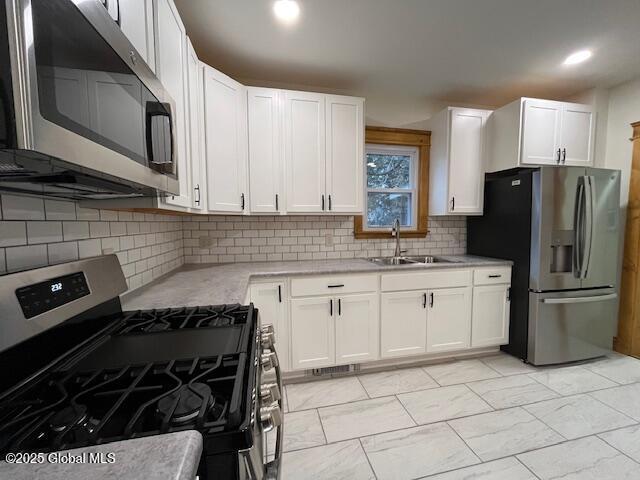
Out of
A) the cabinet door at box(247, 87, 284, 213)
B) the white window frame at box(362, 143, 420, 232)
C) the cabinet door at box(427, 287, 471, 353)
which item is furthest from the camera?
the white window frame at box(362, 143, 420, 232)

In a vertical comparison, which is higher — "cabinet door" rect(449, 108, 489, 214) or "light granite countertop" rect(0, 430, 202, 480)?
"cabinet door" rect(449, 108, 489, 214)

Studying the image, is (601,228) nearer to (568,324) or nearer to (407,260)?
(568,324)

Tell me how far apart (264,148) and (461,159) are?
1.91 metres

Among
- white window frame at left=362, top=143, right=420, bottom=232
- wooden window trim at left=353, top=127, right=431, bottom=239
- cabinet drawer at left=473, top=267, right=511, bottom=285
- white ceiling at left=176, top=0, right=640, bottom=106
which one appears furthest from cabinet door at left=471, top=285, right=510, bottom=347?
white ceiling at left=176, top=0, right=640, bottom=106

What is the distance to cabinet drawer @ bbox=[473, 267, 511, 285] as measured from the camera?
2.58 meters

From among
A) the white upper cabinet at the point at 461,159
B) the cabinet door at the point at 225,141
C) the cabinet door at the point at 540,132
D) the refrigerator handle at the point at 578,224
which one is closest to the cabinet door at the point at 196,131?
the cabinet door at the point at 225,141

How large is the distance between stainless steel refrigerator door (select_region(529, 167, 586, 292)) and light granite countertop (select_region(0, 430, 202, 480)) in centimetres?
284

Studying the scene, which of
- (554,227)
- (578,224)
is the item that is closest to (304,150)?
(554,227)

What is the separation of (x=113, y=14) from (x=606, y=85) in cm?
406

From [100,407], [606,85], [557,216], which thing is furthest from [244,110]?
[606,85]

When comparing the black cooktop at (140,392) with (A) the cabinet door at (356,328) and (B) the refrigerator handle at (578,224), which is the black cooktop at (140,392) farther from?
(B) the refrigerator handle at (578,224)

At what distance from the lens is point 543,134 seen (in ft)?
8.64

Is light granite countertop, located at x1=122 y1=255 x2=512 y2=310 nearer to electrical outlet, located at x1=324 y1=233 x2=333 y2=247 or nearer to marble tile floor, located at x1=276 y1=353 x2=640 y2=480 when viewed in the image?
electrical outlet, located at x1=324 y1=233 x2=333 y2=247

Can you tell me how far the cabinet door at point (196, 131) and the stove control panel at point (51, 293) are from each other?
2.75ft
